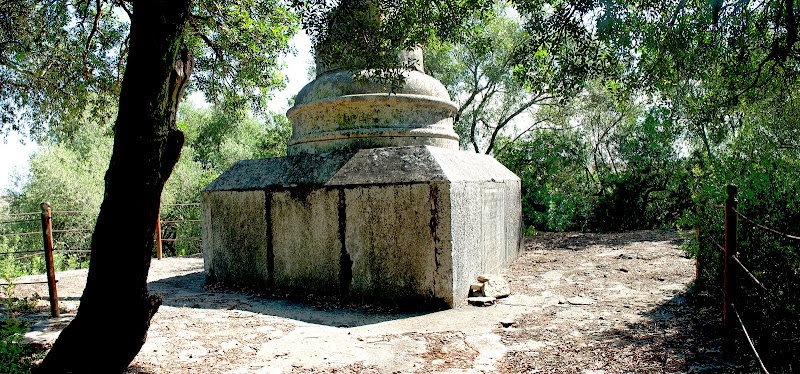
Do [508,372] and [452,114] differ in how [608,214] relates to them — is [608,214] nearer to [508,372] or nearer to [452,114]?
[452,114]

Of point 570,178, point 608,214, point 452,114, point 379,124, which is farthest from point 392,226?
point 570,178

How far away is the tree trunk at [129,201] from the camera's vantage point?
286 centimetres

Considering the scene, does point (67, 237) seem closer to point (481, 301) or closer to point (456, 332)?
point (481, 301)

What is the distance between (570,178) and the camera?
13281mm

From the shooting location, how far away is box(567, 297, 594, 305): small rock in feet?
16.4

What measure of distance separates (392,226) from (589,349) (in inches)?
85.6

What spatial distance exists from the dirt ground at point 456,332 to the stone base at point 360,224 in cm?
29

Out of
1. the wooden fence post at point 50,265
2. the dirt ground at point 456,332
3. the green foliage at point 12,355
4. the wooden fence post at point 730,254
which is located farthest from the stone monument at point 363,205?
the green foliage at point 12,355

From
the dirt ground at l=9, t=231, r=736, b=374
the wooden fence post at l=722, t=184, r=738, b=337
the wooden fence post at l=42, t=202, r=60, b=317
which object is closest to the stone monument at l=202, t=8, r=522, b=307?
the dirt ground at l=9, t=231, r=736, b=374

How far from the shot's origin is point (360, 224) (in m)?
5.07

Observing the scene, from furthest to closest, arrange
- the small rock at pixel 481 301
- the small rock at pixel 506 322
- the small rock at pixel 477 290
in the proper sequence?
1. the small rock at pixel 477 290
2. the small rock at pixel 481 301
3. the small rock at pixel 506 322

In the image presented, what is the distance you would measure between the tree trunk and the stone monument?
2.38 meters

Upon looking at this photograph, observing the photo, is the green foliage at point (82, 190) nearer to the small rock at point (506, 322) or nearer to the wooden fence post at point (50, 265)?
the wooden fence post at point (50, 265)

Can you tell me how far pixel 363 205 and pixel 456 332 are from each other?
1678 mm
